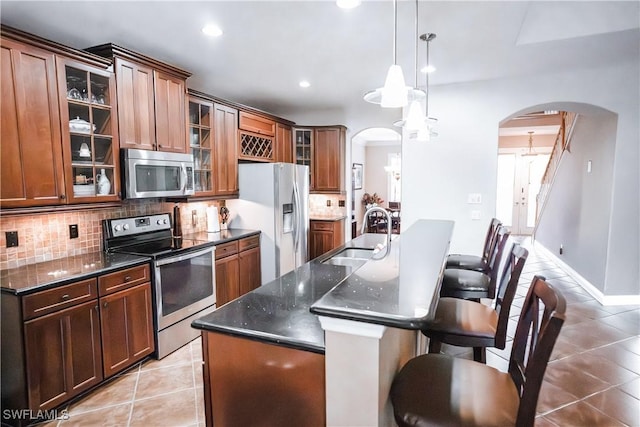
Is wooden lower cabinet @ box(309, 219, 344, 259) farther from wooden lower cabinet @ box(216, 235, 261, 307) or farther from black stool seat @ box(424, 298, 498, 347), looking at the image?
black stool seat @ box(424, 298, 498, 347)

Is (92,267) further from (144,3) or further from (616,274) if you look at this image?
(616,274)

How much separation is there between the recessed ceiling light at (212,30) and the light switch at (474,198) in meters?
3.26

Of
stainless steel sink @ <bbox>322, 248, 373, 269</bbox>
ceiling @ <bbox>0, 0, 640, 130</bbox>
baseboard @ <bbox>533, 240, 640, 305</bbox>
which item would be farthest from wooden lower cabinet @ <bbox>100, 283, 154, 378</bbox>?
baseboard @ <bbox>533, 240, 640, 305</bbox>

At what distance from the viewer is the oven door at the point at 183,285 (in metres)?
2.91

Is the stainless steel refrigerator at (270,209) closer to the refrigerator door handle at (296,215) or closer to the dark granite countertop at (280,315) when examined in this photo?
the refrigerator door handle at (296,215)

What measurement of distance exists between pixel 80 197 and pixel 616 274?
5493 millimetres

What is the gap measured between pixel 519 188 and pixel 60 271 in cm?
963

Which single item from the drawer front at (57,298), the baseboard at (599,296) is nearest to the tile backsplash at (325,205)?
the baseboard at (599,296)

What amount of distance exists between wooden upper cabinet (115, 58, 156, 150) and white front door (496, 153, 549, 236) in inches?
324

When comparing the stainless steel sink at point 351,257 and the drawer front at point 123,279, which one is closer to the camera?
the drawer front at point 123,279

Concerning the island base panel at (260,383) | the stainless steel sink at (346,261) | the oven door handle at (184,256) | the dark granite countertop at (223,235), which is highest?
the dark granite countertop at (223,235)

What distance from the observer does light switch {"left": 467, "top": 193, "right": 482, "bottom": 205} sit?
Result: 167 inches

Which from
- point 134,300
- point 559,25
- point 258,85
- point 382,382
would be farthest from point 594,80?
point 134,300

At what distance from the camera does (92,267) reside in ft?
8.18
